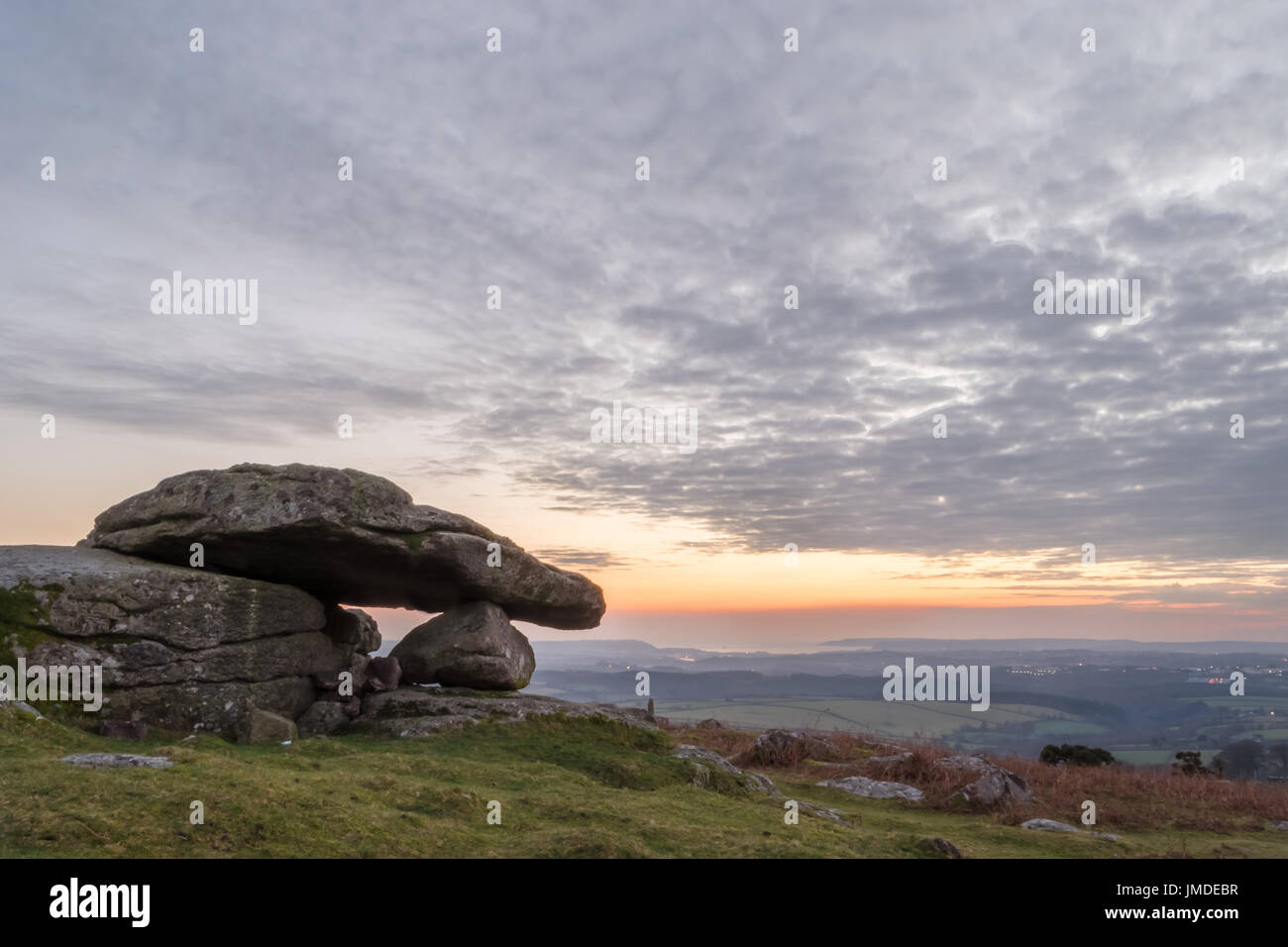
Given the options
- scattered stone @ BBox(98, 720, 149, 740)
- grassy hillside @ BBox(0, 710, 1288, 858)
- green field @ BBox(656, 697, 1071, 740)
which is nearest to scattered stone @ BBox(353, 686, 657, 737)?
grassy hillside @ BBox(0, 710, 1288, 858)

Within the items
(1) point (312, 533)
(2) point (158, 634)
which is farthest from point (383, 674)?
(2) point (158, 634)

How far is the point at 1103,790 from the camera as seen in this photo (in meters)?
21.5

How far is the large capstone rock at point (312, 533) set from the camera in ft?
65.0

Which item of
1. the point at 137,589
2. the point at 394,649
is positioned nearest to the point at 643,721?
the point at 394,649

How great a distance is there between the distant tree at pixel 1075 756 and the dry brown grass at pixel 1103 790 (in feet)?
2.75

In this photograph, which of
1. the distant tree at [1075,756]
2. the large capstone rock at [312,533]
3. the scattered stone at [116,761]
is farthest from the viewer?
the distant tree at [1075,756]

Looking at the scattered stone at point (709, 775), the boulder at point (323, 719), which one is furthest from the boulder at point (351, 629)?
the scattered stone at point (709, 775)

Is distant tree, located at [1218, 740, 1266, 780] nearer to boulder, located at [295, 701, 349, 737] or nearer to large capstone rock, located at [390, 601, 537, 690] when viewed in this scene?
large capstone rock, located at [390, 601, 537, 690]

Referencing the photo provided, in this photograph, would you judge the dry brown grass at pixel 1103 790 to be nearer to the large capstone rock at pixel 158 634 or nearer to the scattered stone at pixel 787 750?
the scattered stone at pixel 787 750

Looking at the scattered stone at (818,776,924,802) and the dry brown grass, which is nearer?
the dry brown grass

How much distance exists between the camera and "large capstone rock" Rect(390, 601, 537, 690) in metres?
22.3

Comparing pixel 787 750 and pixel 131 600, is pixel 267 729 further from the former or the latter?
pixel 787 750

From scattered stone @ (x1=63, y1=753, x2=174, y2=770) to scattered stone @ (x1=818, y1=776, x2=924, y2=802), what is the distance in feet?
49.6
